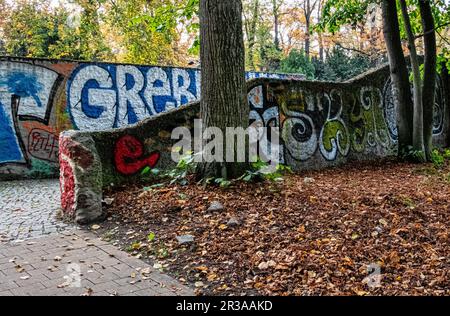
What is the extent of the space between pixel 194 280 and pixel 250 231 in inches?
44.1

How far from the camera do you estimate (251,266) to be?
3914mm

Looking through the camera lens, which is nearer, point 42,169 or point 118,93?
point 42,169

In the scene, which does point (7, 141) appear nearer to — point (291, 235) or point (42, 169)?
point (42, 169)

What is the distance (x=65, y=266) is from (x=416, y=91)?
27.8 ft

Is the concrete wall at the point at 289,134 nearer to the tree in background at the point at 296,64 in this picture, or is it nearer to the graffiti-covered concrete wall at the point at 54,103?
the graffiti-covered concrete wall at the point at 54,103

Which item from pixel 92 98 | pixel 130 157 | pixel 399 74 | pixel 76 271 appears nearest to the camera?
pixel 76 271

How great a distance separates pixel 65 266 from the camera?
416 centimetres

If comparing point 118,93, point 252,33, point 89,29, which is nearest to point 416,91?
point 118,93

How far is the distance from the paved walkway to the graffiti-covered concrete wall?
14.3ft

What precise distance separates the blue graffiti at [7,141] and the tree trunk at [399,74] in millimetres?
9102

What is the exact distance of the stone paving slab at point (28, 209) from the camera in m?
5.47

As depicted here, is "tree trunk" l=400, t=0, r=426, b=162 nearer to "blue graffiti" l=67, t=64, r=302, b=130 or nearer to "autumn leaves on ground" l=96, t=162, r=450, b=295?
"autumn leaves on ground" l=96, t=162, r=450, b=295
